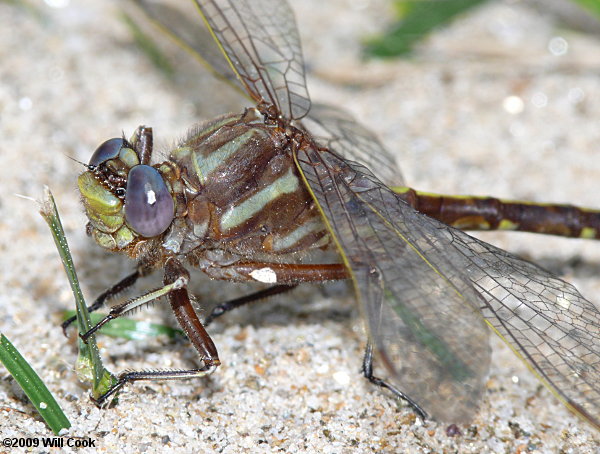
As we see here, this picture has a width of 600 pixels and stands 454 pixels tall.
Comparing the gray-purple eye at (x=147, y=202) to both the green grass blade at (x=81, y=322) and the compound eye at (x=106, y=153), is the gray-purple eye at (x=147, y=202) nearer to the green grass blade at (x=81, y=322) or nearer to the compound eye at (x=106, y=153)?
the compound eye at (x=106, y=153)

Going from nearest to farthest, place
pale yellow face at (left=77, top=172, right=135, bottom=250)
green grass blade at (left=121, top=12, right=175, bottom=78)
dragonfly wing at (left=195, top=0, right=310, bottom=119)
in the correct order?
pale yellow face at (left=77, top=172, right=135, bottom=250) < dragonfly wing at (left=195, top=0, right=310, bottom=119) < green grass blade at (left=121, top=12, right=175, bottom=78)

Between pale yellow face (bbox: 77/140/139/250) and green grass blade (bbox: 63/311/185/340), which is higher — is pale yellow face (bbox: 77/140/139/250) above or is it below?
above

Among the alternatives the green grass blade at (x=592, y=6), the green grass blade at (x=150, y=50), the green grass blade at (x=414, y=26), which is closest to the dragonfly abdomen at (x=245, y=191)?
the green grass blade at (x=150, y=50)

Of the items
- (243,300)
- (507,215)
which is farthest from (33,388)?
(507,215)

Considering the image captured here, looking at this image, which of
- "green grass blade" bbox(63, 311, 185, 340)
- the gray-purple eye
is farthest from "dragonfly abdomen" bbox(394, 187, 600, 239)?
"green grass blade" bbox(63, 311, 185, 340)

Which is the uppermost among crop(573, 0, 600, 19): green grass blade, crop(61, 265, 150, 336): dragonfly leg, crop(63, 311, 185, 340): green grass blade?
crop(61, 265, 150, 336): dragonfly leg

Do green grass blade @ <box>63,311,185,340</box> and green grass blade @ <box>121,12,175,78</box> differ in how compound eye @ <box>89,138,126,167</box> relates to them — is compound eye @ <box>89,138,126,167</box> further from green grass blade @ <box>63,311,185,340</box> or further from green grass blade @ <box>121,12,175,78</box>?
green grass blade @ <box>121,12,175,78</box>

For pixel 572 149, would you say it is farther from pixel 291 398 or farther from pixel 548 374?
pixel 291 398

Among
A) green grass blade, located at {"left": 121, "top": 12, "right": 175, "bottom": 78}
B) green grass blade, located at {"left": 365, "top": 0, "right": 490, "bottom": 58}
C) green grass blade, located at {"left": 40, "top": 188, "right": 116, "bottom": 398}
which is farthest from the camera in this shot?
Answer: green grass blade, located at {"left": 365, "top": 0, "right": 490, "bottom": 58}
